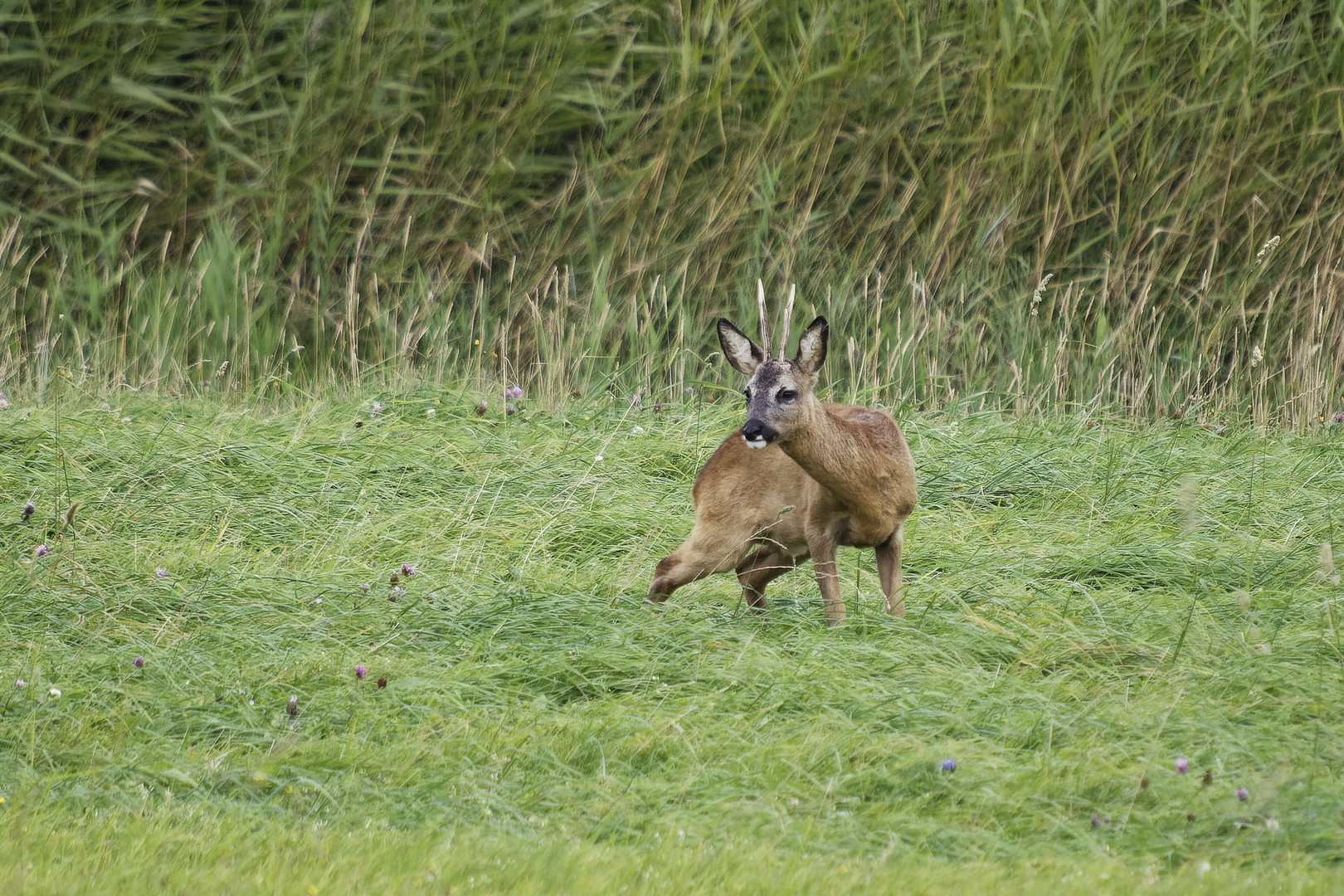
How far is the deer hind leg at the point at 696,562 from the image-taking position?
5.08 meters

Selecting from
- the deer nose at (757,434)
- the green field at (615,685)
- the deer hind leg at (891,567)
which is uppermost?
the deer nose at (757,434)

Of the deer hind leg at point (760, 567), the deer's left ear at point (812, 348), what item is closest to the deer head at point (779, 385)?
the deer's left ear at point (812, 348)

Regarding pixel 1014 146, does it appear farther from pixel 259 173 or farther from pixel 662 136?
pixel 259 173

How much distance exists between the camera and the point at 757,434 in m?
4.54

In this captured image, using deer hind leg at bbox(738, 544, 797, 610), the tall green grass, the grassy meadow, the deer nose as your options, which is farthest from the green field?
the tall green grass

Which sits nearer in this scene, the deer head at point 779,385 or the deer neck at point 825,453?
the deer head at point 779,385

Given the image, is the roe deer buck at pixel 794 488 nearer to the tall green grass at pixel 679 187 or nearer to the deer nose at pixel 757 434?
the deer nose at pixel 757 434

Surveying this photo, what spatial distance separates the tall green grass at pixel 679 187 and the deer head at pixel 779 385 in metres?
3.71

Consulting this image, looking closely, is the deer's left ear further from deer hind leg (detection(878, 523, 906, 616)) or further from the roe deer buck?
deer hind leg (detection(878, 523, 906, 616))

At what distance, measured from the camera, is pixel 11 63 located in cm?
890

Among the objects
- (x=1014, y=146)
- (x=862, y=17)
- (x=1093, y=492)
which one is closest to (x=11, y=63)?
(x=862, y=17)

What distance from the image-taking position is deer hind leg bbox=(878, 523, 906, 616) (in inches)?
195

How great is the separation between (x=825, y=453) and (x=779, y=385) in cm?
26

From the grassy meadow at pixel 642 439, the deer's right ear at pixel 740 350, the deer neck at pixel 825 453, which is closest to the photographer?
the grassy meadow at pixel 642 439
